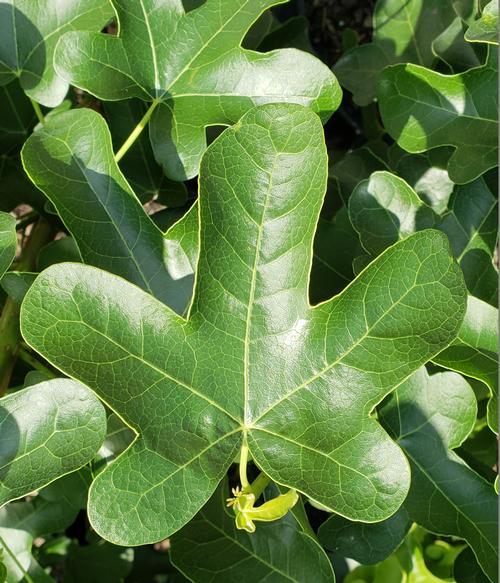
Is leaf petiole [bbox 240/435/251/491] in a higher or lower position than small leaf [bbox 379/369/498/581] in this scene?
higher

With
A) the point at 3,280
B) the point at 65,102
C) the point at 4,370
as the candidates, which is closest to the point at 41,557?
the point at 4,370

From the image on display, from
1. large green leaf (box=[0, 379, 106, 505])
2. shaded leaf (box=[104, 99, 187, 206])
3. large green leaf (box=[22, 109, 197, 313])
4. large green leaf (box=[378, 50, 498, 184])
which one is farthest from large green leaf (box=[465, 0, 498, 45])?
large green leaf (box=[0, 379, 106, 505])

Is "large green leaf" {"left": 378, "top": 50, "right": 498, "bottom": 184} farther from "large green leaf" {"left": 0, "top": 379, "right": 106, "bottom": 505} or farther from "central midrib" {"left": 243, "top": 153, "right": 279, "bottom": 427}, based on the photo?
"large green leaf" {"left": 0, "top": 379, "right": 106, "bottom": 505}

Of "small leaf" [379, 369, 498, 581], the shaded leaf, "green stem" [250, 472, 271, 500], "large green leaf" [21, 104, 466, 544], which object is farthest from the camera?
the shaded leaf

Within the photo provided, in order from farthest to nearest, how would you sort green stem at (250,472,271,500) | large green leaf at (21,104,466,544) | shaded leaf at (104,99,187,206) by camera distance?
shaded leaf at (104,99,187,206) → green stem at (250,472,271,500) → large green leaf at (21,104,466,544)

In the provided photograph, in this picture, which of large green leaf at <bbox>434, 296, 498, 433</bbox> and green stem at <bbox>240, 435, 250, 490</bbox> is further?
large green leaf at <bbox>434, 296, 498, 433</bbox>

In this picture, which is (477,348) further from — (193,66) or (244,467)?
(193,66)

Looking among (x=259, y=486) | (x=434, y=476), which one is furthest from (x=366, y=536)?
(x=259, y=486)
